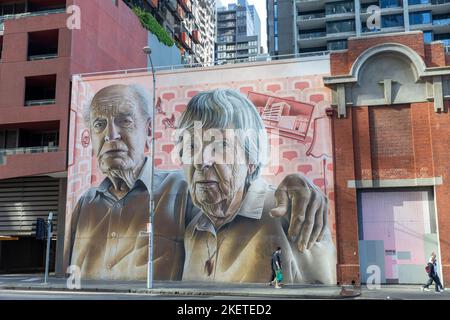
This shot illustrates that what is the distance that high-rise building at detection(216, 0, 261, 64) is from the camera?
172 m

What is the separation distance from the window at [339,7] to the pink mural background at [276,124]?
53216 millimetres

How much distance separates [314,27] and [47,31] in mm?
51484

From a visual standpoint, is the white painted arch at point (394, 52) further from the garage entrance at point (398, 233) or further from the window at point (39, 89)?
the window at point (39, 89)

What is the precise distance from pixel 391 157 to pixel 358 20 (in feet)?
176

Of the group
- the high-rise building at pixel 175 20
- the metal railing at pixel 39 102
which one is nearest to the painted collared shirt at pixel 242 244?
the high-rise building at pixel 175 20

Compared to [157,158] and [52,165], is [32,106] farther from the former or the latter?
[157,158]

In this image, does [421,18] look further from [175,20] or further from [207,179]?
[207,179]

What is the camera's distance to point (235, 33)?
17838cm

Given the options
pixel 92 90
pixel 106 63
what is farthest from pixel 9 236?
pixel 106 63

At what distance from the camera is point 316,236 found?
80.0 feet

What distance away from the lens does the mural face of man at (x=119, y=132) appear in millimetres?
27781

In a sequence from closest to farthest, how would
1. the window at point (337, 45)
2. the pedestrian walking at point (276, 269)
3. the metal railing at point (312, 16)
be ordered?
the pedestrian walking at point (276, 269) < the window at point (337, 45) < the metal railing at point (312, 16)

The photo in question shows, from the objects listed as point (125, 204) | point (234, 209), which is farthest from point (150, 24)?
point (234, 209)

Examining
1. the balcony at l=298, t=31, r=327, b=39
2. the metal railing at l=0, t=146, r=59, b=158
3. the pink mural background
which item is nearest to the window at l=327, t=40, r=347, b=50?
the balcony at l=298, t=31, r=327, b=39
